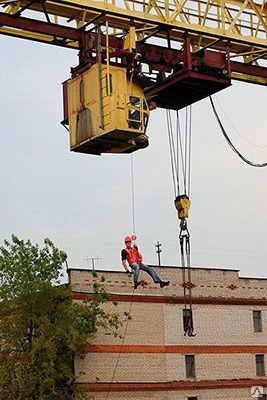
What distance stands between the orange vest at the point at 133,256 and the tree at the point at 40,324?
13.9 meters

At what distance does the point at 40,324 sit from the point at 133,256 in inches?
585

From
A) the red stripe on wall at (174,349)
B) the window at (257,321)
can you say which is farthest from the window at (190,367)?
A: the window at (257,321)

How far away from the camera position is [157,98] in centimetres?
2292

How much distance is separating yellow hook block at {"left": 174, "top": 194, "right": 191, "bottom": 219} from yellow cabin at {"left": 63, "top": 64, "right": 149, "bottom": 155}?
1442mm

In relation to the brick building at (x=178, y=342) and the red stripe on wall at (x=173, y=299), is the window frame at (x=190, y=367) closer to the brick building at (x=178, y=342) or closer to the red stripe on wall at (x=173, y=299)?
the brick building at (x=178, y=342)

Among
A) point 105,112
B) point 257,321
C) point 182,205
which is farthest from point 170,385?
point 105,112

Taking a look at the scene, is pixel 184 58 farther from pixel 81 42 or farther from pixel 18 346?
pixel 18 346

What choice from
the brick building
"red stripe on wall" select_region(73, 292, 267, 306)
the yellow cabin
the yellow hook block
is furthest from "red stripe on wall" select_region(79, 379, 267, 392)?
the yellow cabin

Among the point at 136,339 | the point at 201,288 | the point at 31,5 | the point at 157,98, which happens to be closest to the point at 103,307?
the point at 136,339

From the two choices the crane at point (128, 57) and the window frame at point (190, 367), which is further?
the window frame at point (190, 367)

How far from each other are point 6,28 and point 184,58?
3.97 meters

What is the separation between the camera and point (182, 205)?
21734mm

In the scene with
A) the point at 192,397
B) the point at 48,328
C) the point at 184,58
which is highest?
the point at 184,58

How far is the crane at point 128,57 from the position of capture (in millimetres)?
20734
